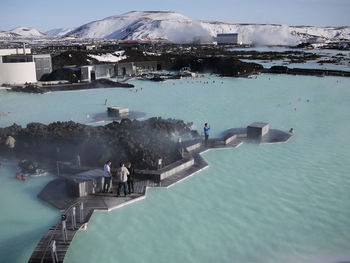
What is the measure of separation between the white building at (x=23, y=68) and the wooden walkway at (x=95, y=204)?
20.1 meters

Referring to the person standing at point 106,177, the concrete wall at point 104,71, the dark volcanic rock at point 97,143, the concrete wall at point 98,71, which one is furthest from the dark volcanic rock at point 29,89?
the person standing at point 106,177

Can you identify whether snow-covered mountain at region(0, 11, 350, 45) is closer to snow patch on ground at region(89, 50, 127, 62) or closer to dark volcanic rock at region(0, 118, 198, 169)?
snow patch on ground at region(89, 50, 127, 62)

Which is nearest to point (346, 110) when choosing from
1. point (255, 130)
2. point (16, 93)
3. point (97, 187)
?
point (255, 130)

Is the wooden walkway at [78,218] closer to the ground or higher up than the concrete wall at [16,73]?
closer to the ground

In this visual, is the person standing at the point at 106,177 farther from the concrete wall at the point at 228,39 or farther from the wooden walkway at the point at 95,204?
the concrete wall at the point at 228,39

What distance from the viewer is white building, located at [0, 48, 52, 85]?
25.8 metres

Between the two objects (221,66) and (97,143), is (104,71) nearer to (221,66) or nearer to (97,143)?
(221,66)

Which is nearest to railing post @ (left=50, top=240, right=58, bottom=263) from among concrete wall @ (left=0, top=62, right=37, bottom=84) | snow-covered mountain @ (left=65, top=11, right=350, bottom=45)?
concrete wall @ (left=0, top=62, right=37, bottom=84)

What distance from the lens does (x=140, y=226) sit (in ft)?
21.9

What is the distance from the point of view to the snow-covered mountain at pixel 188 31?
125562 mm

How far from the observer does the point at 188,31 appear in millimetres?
141000

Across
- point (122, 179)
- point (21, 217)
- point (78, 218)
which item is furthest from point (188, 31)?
point (78, 218)

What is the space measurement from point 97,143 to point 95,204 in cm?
323

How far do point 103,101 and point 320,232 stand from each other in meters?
15.9
